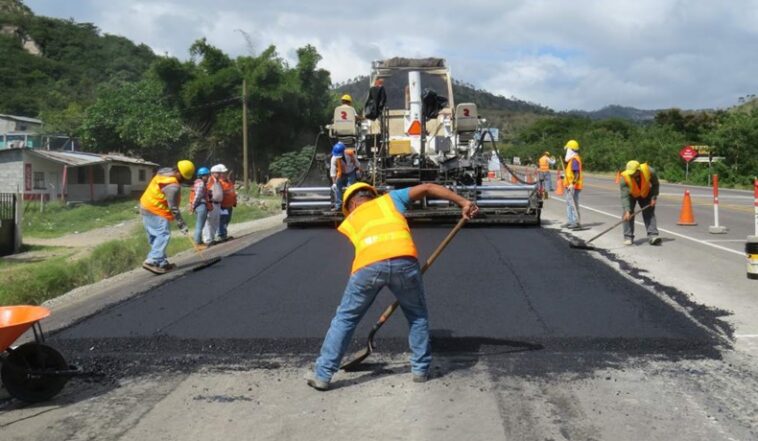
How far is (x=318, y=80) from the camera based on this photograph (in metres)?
45.3

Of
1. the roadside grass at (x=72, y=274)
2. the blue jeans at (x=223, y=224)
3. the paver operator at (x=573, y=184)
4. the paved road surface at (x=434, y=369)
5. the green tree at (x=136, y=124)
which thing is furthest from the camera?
the green tree at (x=136, y=124)

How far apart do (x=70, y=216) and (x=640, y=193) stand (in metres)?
26.8

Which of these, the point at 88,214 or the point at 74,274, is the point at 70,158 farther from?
the point at 74,274

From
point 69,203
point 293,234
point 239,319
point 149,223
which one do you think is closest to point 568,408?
point 239,319

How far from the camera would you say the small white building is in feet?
115

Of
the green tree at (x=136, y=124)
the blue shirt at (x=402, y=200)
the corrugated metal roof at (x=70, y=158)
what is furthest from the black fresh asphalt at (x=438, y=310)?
the green tree at (x=136, y=124)

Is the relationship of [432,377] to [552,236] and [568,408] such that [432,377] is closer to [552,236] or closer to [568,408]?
[568,408]

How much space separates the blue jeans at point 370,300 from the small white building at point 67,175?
33338 millimetres

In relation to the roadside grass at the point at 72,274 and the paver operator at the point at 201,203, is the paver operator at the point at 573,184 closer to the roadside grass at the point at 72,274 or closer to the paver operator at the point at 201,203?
the paver operator at the point at 201,203

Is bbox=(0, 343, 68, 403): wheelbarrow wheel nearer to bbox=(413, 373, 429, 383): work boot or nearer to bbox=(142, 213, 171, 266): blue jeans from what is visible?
bbox=(413, 373, 429, 383): work boot

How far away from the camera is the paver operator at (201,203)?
43.2 ft

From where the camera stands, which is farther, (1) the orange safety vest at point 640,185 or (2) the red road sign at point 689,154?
(2) the red road sign at point 689,154

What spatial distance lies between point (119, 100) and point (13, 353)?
40.7 meters

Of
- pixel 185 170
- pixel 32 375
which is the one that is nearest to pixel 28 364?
pixel 32 375
